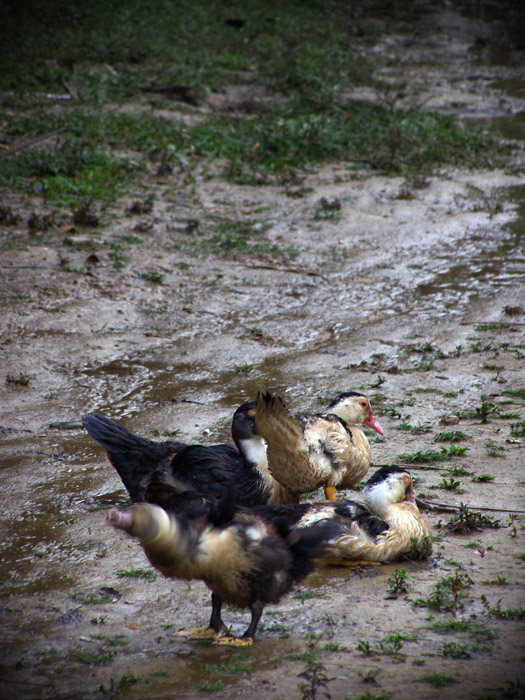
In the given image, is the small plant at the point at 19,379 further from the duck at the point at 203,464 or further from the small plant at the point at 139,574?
the small plant at the point at 139,574

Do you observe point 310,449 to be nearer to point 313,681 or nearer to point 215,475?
point 215,475

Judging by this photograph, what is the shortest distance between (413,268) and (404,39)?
16.0 m

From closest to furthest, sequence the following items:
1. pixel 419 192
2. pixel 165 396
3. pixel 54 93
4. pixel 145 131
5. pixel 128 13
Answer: pixel 165 396 < pixel 419 192 < pixel 145 131 < pixel 54 93 < pixel 128 13

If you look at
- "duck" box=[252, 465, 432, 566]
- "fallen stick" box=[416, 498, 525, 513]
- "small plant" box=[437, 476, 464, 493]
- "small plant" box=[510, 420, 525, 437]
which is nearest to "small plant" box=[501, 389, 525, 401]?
"small plant" box=[510, 420, 525, 437]

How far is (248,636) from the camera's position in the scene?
3482 millimetres

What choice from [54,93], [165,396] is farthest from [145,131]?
[165,396]

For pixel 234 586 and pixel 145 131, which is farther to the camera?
pixel 145 131

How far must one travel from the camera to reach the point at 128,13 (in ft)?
67.8

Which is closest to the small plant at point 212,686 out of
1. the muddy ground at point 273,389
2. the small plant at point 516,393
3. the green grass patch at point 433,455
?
the muddy ground at point 273,389

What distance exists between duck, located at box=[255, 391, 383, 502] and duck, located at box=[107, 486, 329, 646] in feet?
2.78

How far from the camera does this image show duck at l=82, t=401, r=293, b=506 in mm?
4633

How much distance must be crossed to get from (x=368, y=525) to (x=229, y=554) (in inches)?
41.5

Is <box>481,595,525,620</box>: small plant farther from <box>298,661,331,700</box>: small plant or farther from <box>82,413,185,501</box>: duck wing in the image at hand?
<box>82,413,185,501</box>: duck wing

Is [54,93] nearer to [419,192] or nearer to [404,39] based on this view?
[419,192]
